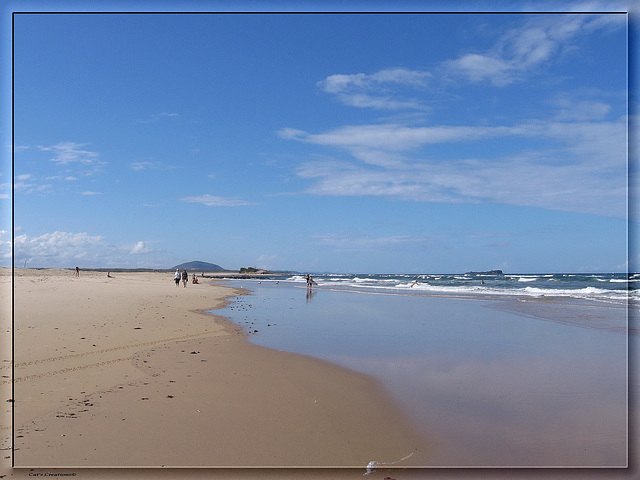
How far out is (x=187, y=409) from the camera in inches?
248

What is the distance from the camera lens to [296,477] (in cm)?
438

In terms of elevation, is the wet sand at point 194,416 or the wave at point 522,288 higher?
the wet sand at point 194,416

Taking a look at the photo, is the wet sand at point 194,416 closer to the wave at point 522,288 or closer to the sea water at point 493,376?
the sea water at point 493,376

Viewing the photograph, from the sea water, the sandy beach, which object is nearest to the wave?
the sea water

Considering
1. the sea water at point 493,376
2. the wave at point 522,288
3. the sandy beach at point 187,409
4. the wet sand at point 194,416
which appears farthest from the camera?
the wave at point 522,288

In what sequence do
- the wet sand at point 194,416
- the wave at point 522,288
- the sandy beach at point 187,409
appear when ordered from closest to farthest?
the wet sand at point 194,416, the sandy beach at point 187,409, the wave at point 522,288

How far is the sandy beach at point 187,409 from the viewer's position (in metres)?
4.90

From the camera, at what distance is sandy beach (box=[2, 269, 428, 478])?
4898 millimetres

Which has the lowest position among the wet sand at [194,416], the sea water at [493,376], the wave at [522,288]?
the wave at [522,288]

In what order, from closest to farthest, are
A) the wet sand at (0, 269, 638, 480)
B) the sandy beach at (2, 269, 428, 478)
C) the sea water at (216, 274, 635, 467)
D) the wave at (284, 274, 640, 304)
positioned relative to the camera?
the wet sand at (0, 269, 638, 480) → the sandy beach at (2, 269, 428, 478) → the sea water at (216, 274, 635, 467) → the wave at (284, 274, 640, 304)

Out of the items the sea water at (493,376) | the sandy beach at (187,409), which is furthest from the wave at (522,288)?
the sandy beach at (187,409)

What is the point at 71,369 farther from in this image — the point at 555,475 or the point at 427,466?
the point at 555,475

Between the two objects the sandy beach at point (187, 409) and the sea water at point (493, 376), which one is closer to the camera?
the sandy beach at point (187, 409)

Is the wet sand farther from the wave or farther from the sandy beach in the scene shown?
the wave
